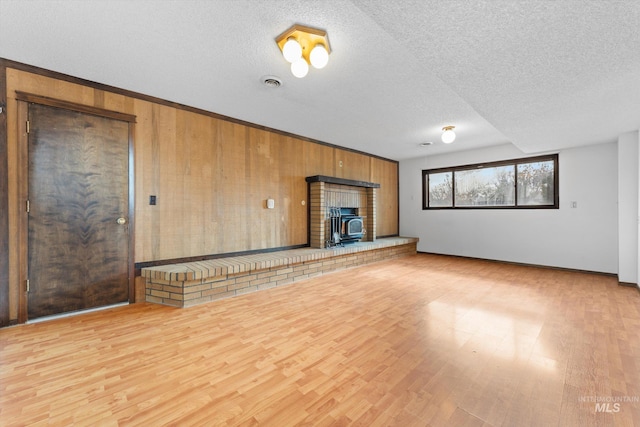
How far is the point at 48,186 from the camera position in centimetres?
281

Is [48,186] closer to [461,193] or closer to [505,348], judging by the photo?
[505,348]

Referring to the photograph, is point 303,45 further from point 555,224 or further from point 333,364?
point 555,224

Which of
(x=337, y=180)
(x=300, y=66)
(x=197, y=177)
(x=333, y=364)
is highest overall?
(x=300, y=66)

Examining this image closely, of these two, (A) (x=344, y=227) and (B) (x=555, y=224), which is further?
(A) (x=344, y=227)

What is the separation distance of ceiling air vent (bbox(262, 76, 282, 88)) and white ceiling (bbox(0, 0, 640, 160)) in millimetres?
69

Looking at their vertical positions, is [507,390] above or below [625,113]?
below

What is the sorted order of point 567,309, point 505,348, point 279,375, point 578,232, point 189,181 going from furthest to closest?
point 578,232 → point 189,181 → point 567,309 → point 505,348 → point 279,375

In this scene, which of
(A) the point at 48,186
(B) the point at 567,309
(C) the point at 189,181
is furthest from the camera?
(C) the point at 189,181

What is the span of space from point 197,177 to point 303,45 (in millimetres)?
2481

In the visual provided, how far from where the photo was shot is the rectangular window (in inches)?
215

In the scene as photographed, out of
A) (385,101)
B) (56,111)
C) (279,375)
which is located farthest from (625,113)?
(56,111)

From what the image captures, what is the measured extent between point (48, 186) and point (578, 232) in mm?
8283

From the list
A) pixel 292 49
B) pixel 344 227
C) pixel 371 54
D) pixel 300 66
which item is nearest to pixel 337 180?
pixel 344 227

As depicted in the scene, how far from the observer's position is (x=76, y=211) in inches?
117
